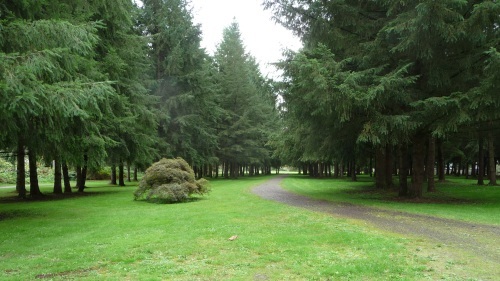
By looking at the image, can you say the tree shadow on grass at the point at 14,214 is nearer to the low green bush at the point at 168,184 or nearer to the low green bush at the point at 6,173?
the low green bush at the point at 168,184

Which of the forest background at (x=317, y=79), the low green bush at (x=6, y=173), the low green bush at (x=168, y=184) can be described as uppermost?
the forest background at (x=317, y=79)

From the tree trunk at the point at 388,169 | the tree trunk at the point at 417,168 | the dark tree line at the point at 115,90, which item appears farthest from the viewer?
the tree trunk at the point at 388,169

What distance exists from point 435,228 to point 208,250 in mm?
6233

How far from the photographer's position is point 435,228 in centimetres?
962

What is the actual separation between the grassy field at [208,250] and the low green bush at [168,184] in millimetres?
4259

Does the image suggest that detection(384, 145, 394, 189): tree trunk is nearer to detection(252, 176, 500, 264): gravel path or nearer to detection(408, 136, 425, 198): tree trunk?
detection(408, 136, 425, 198): tree trunk

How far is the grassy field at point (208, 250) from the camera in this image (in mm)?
5957

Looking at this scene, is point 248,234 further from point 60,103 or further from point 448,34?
point 448,34

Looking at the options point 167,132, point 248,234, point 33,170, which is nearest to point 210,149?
point 167,132

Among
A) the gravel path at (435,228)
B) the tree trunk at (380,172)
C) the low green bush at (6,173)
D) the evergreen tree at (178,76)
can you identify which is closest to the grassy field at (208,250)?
the gravel path at (435,228)

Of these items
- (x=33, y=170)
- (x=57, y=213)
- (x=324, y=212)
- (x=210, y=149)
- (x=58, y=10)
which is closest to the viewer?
(x=58, y=10)

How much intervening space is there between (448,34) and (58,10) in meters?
13.9

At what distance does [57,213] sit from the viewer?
13453mm

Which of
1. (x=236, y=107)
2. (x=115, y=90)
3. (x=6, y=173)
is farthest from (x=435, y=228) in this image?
(x=6, y=173)
